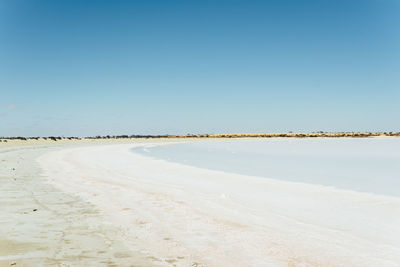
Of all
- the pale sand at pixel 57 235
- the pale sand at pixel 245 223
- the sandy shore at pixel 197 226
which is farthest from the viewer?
the pale sand at pixel 245 223

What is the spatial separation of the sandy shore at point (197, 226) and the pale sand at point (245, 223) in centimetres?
2

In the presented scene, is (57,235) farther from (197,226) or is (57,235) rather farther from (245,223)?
(245,223)

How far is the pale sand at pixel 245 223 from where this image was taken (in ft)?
20.2

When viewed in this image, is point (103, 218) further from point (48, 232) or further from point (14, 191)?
point (14, 191)

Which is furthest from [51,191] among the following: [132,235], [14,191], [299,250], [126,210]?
[299,250]

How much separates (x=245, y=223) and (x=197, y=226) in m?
1.12

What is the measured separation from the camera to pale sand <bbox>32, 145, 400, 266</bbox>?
616 cm

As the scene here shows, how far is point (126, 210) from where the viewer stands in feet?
32.2

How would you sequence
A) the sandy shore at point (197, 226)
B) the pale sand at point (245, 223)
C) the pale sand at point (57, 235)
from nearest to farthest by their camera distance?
1. the pale sand at point (57, 235)
2. the sandy shore at point (197, 226)
3. the pale sand at point (245, 223)

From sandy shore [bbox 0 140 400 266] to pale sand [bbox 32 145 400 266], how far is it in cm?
2

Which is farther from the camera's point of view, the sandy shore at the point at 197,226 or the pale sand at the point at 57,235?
the sandy shore at the point at 197,226

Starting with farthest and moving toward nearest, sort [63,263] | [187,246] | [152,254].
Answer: [187,246], [152,254], [63,263]

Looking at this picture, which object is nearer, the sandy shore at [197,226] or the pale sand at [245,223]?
the sandy shore at [197,226]

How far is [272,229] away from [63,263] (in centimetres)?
421
